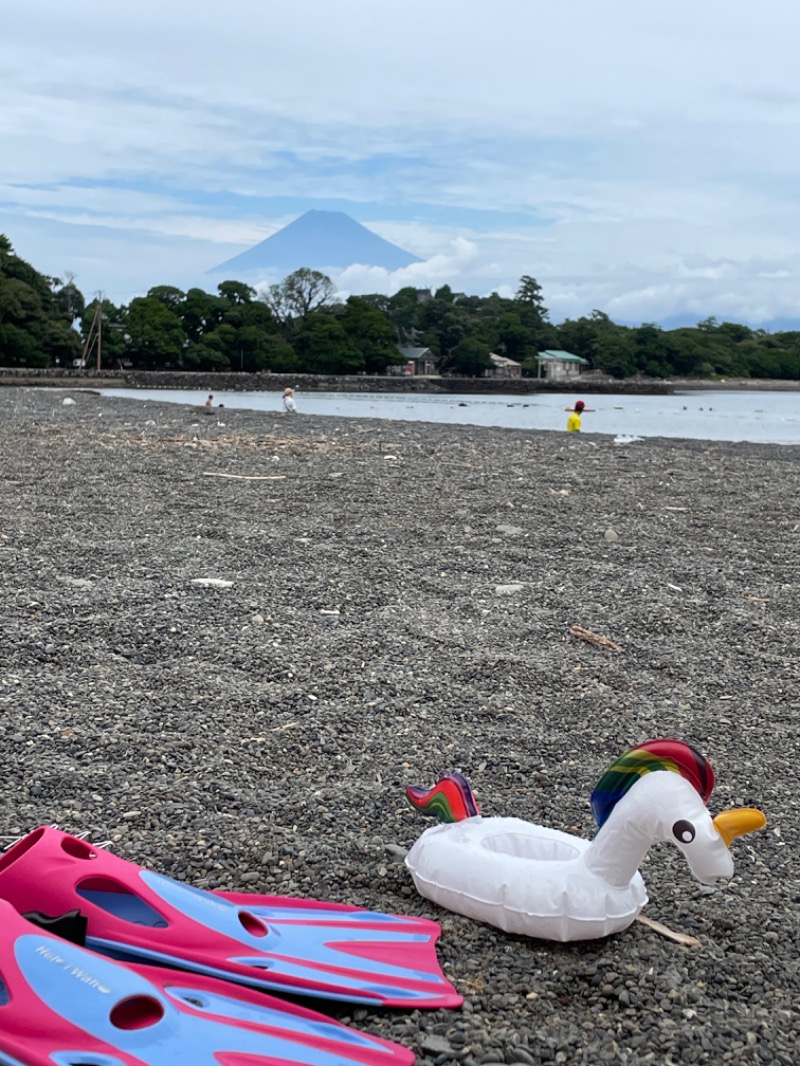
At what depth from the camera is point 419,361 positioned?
108062mm

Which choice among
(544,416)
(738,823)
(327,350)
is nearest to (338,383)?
(327,350)

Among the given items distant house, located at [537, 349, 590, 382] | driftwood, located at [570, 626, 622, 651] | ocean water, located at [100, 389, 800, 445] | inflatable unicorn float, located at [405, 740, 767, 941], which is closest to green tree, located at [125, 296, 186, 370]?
ocean water, located at [100, 389, 800, 445]

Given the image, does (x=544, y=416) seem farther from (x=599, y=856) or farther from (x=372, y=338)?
(x=372, y=338)

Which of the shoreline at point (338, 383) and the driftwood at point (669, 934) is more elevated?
the shoreline at point (338, 383)

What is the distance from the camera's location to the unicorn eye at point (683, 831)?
7.72 ft

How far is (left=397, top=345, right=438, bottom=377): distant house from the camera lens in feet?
346

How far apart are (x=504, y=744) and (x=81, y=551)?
12.1 feet

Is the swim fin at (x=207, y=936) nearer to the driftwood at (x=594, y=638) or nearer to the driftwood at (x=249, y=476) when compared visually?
the driftwood at (x=594, y=638)

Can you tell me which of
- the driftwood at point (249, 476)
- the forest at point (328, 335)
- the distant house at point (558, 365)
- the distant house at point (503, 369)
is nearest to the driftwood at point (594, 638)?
the driftwood at point (249, 476)

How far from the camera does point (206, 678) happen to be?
14.0 feet

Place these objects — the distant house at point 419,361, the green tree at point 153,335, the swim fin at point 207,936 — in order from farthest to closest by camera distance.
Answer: the distant house at point 419,361 < the green tree at point 153,335 < the swim fin at point 207,936

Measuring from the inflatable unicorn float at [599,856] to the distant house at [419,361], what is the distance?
103 m

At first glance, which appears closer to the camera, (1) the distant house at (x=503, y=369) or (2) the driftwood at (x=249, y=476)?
(2) the driftwood at (x=249, y=476)

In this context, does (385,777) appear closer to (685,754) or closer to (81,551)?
(685,754)
